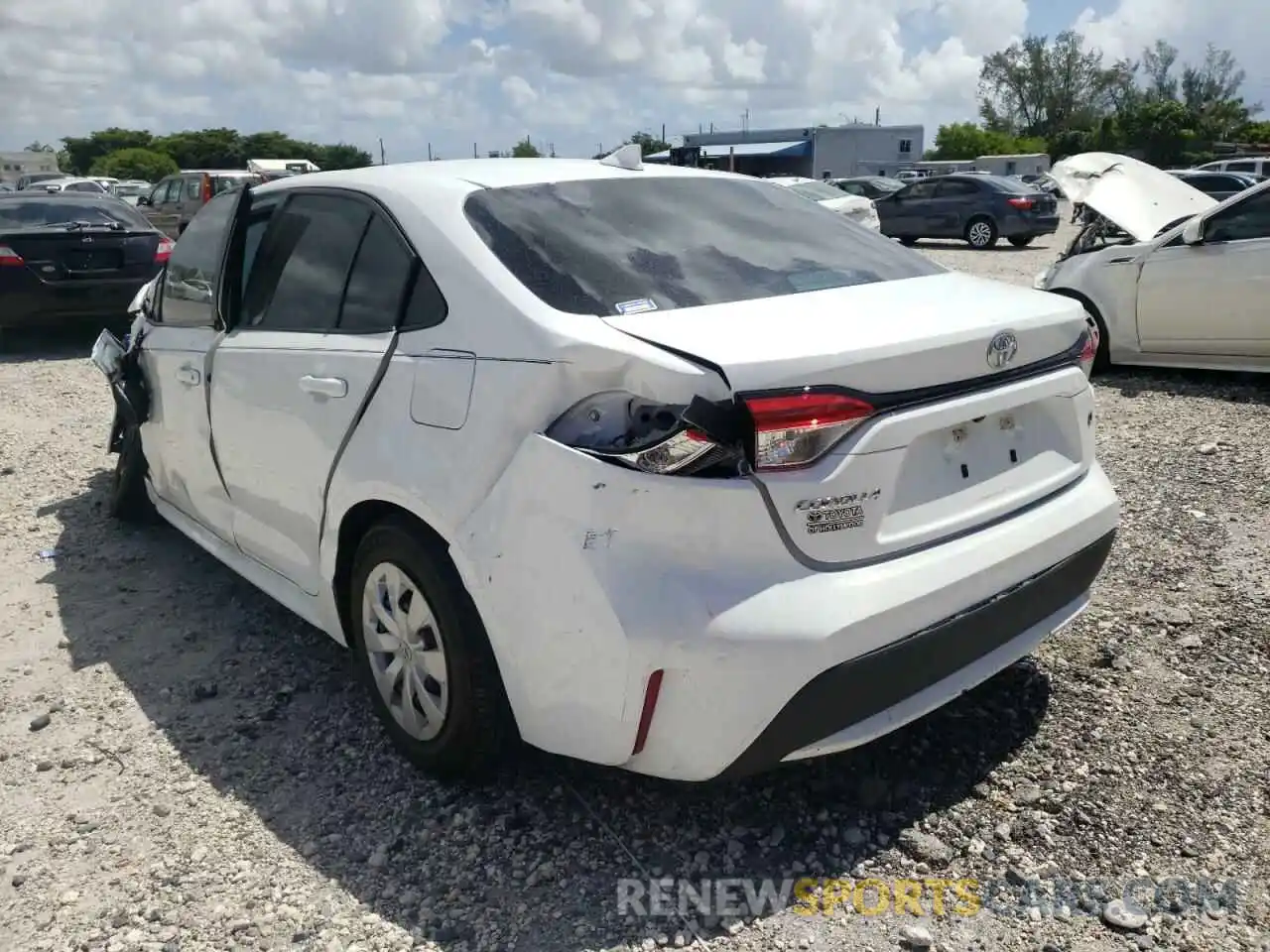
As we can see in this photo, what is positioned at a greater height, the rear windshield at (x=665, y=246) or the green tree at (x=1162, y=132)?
the green tree at (x=1162, y=132)

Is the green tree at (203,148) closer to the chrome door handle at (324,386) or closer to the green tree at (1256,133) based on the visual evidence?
the green tree at (1256,133)

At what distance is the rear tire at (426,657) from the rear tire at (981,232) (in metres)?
20.2

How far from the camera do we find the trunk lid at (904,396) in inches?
88.4

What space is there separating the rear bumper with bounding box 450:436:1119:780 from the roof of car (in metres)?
1.11

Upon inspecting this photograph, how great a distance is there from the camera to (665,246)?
9.37ft

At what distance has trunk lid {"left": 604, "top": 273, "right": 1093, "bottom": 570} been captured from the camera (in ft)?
7.37

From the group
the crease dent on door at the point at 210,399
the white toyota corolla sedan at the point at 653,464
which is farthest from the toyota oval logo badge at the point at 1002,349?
the crease dent on door at the point at 210,399

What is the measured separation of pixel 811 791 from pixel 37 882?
200 cm

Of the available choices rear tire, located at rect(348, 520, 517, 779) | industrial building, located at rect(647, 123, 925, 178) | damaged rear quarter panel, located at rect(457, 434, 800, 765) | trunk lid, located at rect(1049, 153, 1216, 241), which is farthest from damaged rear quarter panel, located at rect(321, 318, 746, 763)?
industrial building, located at rect(647, 123, 925, 178)

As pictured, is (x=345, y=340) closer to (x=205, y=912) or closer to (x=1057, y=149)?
(x=205, y=912)

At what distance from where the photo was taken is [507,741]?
2803 millimetres

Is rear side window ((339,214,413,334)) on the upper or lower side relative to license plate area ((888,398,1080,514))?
upper

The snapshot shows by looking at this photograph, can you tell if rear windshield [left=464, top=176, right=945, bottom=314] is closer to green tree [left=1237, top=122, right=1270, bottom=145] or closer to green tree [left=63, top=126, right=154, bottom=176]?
green tree [left=1237, top=122, right=1270, bottom=145]

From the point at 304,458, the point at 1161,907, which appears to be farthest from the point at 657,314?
the point at 1161,907
